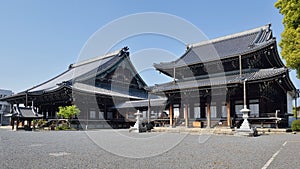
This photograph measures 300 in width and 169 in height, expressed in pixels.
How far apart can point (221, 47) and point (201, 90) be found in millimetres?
7032

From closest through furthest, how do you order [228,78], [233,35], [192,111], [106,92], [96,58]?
1. [228,78]
2. [192,111]
3. [233,35]
4. [106,92]
5. [96,58]

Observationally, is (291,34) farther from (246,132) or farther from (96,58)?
(96,58)

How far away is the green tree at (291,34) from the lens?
15.1 meters

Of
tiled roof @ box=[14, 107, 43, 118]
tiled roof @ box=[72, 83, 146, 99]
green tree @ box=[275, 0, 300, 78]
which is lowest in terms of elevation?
tiled roof @ box=[14, 107, 43, 118]

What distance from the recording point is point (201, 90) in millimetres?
22469

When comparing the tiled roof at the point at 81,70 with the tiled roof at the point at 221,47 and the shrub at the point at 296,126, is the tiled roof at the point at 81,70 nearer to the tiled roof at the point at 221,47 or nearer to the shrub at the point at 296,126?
the tiled roof at the point at 221,47

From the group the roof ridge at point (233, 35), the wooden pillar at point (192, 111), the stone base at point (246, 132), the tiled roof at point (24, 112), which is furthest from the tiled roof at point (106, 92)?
the stone base at point (246, 132)

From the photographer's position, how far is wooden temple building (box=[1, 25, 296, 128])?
2073 centimetres

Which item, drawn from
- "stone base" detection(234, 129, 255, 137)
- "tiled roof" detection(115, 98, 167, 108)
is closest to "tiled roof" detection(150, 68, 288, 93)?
"stone base" detection(234, 129, 255, 137)

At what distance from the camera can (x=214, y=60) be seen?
23.1 metres

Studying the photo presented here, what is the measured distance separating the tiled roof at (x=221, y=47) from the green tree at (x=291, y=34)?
6013mm

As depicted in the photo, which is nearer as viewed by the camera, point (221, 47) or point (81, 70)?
point (221, 47)

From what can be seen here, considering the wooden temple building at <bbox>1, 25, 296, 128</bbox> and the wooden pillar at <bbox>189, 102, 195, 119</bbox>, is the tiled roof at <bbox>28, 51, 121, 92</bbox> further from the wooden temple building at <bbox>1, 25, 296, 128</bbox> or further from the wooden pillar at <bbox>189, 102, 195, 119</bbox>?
the wooden pillar at <bbox>189, 102, 195, 119</bbox>

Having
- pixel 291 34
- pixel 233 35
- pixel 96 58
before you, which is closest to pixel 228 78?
pixel 291 34
